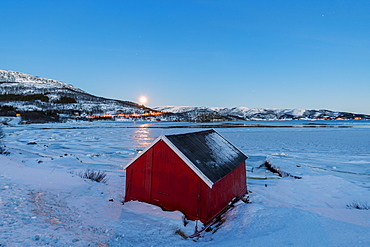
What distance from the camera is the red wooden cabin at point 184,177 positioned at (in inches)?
305

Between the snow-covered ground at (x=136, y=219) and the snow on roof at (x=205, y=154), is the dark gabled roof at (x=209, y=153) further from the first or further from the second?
the snow-covered ground at (x=136, y=219)

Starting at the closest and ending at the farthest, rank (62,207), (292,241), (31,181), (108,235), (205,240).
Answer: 1. (292,241)
2. (108,235)
3. (205,240)
4. (62,207)
5. (31,181)

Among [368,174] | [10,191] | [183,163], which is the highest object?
[183,163]

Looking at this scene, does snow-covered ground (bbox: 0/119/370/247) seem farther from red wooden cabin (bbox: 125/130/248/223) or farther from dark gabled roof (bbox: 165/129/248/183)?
dark gabled roof (bbox: 165/129/248/183)

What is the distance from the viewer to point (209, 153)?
955 centimetres

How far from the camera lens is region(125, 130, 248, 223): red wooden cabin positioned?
305 inches

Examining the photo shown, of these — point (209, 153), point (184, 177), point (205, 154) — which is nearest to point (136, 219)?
point (184, 177)

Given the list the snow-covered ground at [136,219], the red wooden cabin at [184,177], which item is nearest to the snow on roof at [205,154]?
the red wooden cabin at [184,177]

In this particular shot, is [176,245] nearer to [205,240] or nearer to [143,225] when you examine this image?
[205,240]

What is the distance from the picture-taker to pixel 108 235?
20.0ft

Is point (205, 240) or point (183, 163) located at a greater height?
point (183, 163)

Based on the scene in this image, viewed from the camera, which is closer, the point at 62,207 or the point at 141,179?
the point at 62,207

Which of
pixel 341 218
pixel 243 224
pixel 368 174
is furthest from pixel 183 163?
pixel 368 174

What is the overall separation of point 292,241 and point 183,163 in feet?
12.5
